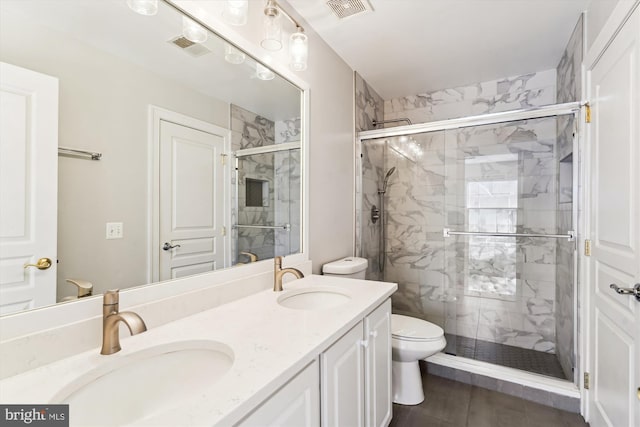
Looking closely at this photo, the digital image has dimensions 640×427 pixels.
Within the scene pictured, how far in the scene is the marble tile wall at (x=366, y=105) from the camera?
261cm

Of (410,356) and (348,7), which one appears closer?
(348,7)

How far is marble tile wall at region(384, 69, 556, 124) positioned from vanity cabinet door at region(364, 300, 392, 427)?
2242 millimetres

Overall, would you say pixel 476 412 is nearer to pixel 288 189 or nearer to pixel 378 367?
pixel 378 367

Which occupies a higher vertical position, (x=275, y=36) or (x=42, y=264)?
(x=275, y=36)

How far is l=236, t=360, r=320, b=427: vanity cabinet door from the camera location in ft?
2.18

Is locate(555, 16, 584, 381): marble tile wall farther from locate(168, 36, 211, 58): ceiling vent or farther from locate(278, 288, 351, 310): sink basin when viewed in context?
locate(168, 36, 211, 58): ceiling vent

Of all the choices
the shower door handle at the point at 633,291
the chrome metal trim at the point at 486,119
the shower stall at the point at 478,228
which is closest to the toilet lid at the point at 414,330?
the shower stall at the point at 478,228

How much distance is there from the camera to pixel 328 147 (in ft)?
6.97

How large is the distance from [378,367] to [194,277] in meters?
0.94

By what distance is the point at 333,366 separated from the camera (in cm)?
99

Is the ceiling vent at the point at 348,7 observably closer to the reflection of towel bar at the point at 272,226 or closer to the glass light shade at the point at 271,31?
the glass light shade at the point at 271,31

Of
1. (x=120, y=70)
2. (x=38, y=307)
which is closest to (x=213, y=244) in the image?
(x=38, y=307)

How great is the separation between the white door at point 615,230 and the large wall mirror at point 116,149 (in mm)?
1601

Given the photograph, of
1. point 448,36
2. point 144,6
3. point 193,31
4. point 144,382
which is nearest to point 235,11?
point 193,31
